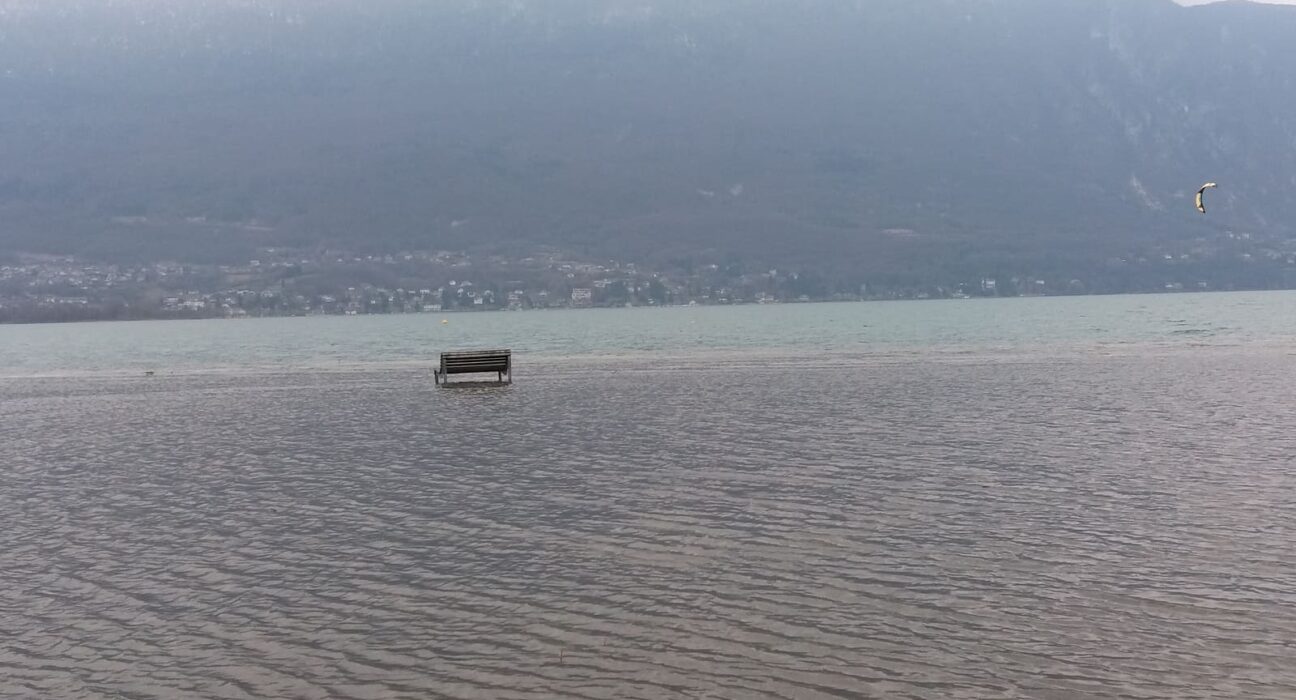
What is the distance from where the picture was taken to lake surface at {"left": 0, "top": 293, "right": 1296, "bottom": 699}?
1200 centimetres

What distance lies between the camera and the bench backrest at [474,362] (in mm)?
52188

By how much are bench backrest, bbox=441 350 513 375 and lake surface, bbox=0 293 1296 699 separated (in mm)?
13185

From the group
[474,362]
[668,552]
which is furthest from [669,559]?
[474,362]

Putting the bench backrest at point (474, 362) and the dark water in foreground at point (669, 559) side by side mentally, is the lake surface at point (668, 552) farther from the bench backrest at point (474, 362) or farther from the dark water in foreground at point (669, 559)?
the bench backrest at point (474, 362)

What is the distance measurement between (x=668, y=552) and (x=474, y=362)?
36.9 metres

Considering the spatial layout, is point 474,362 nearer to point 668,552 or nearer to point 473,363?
point 473,363

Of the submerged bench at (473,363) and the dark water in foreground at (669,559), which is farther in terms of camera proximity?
the submerged bench at (473,363)

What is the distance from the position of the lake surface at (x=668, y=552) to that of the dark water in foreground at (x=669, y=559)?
65 mm

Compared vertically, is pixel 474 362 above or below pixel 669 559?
above

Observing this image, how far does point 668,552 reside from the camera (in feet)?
55.9

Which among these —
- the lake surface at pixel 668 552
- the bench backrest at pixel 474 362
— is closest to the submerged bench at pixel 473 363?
the bench backrest at pixel 474 362

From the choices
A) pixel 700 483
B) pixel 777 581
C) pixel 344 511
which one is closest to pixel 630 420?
pixel 700 483

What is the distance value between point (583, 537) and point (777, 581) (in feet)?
13.4

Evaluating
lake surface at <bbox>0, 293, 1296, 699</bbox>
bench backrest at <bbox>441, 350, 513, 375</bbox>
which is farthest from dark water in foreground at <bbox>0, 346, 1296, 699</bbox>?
bench backrest at <bbox>441, 350, 513, 375</bbox>
